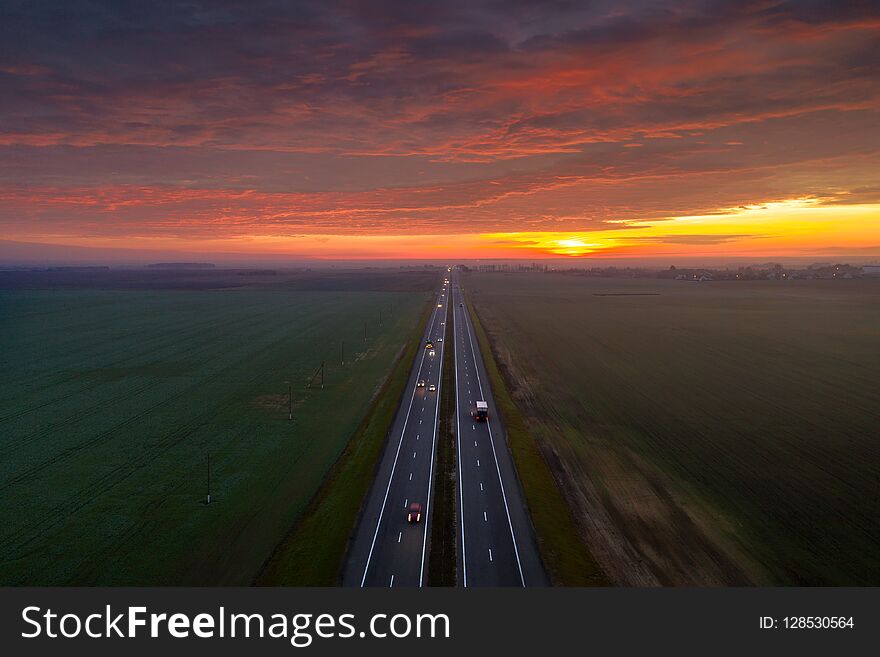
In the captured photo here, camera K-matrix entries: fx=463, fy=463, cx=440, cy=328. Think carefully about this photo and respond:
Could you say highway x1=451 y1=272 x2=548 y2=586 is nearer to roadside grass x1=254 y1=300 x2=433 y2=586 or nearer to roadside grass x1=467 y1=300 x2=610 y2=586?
roadside grass x1=467 y1=300 x2=610 y2=586

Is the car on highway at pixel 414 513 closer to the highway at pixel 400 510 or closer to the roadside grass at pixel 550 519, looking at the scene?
the highway at pixel 400 510

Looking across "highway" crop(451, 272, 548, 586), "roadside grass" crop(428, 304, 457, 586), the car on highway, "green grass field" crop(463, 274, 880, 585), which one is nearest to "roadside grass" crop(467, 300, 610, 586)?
"highway" crop(451, 272, 548, 586)

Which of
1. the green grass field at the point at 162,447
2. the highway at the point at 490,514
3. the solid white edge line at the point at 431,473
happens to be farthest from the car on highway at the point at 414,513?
the green grass field at the point at 162,447

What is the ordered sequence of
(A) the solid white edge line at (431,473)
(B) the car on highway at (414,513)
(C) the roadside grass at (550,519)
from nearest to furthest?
(C) the roadside grass at (550,519)
(A) the solid white edge line at (431,473)
(B) the car on highway at (414,513)

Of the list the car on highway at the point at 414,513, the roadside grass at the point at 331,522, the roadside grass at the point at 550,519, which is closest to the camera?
the roadside grass at the point at 550,519

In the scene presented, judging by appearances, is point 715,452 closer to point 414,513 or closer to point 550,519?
point 550,519

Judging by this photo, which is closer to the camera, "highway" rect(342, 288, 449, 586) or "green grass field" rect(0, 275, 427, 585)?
"highway" rect(342, 288, 449, 586)

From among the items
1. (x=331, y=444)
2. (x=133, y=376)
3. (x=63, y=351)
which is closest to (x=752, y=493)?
(x=331, y=444)
